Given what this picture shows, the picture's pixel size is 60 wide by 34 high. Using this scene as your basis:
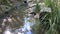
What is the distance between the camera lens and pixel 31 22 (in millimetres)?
2445

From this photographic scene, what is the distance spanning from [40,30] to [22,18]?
63 cm

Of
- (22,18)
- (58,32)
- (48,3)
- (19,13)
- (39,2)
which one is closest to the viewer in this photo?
(58,32)

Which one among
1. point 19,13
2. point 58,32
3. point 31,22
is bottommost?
point 58,32

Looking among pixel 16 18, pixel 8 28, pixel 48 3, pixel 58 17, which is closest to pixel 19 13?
pixel 16 18

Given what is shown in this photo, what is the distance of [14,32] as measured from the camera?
249 centimetres

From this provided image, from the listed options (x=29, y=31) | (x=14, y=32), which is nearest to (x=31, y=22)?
(x=29, y=31)

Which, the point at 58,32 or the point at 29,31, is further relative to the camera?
the point at 29,31

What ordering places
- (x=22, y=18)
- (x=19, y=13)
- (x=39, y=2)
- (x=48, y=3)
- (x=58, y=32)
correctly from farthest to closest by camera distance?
(x=19, y=13) < (x=22, y=18) < (x=39, y=2) < (x=48, y=3) < (x=58, y=32)

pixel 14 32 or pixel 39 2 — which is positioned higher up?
pixel 39 2

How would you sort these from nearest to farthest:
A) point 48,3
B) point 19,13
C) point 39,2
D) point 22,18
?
point 48,3 → point 39,2 → point 22,18 → point 19,13

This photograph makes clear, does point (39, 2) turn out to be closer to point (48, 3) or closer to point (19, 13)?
point (48, 3)

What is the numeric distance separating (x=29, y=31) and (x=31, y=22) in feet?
0.43

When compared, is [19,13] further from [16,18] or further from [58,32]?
[58,32]

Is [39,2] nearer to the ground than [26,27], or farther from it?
farther from it
